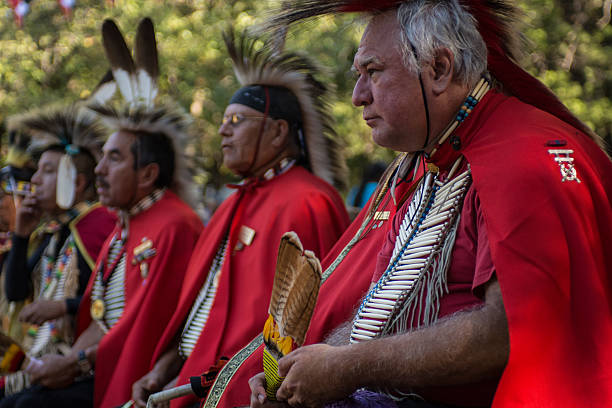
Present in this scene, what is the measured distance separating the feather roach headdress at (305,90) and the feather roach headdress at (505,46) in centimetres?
172

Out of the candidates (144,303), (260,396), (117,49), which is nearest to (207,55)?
(117,49)

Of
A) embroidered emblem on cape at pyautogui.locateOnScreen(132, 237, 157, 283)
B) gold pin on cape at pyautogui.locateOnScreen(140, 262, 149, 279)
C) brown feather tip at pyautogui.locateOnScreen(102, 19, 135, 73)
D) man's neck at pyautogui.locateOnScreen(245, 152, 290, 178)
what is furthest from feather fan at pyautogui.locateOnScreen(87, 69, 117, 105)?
man's neck at pyautogui.locateOnScreen(245, 152, 290, 178)

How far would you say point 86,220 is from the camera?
5086 mm

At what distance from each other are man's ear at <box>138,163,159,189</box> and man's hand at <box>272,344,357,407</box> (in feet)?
9.58

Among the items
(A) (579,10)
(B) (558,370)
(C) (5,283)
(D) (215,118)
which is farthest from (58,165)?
(A) (579,10)

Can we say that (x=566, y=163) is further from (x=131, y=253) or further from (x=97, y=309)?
(x=97, y=309)

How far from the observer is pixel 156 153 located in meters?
4.71

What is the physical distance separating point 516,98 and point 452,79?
249 millimetres

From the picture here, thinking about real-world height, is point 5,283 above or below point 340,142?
below

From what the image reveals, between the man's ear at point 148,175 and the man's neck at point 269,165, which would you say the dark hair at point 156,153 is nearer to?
the man's ear at point 148,175

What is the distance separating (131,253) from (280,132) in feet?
4.43

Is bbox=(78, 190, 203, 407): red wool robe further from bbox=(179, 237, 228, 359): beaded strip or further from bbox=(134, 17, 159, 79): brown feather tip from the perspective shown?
bbox=(134, 17, 159, 79): brown feather tip

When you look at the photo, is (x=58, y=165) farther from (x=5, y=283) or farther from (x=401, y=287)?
(x=401, y=287)

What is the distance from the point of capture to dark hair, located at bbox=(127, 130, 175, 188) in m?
4.65
